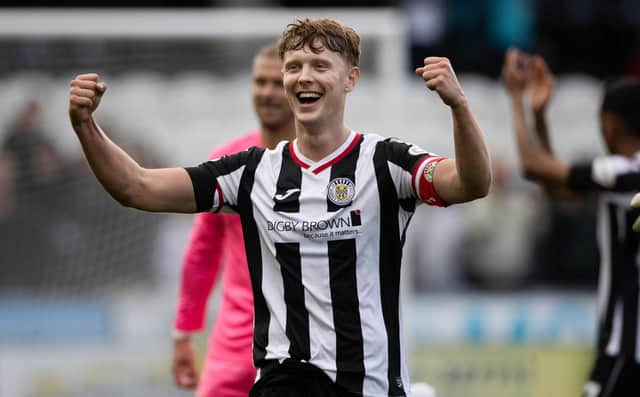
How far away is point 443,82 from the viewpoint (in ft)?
10.2

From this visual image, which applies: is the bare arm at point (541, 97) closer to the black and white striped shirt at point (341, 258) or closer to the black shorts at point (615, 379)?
the black shorts at point (615, 379)

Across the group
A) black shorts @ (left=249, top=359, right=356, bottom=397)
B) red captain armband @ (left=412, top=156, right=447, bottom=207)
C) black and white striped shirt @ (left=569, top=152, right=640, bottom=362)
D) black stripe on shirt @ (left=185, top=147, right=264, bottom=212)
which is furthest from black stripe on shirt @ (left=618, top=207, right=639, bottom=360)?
black stripe on shirt @ (left=185, top=147, right=264, bottom=212)

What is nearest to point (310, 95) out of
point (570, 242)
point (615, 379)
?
point (615, 379)

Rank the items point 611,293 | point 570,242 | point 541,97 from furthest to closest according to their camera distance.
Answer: point 570,242 → point 541,97 → point 611,293

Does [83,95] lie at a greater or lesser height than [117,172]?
greater

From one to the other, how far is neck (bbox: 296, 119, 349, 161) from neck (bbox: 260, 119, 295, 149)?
1065 mm

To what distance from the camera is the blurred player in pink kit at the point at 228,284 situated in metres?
4.53

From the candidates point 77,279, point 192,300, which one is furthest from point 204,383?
point 77,279

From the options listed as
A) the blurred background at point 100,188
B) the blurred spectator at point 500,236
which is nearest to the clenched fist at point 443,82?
the blurred background at point 100,188

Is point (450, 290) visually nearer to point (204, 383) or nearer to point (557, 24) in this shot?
point (204, 383)

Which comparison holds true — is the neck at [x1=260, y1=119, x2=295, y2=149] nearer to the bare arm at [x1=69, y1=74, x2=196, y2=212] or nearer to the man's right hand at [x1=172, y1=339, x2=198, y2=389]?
the man's right hand at [x1=172, y1=339, x2=198, y2=389]

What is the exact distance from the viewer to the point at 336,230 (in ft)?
11.2

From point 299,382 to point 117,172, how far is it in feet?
2.86

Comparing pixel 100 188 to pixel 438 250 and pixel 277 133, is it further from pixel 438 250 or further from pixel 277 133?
pixel 438 250
